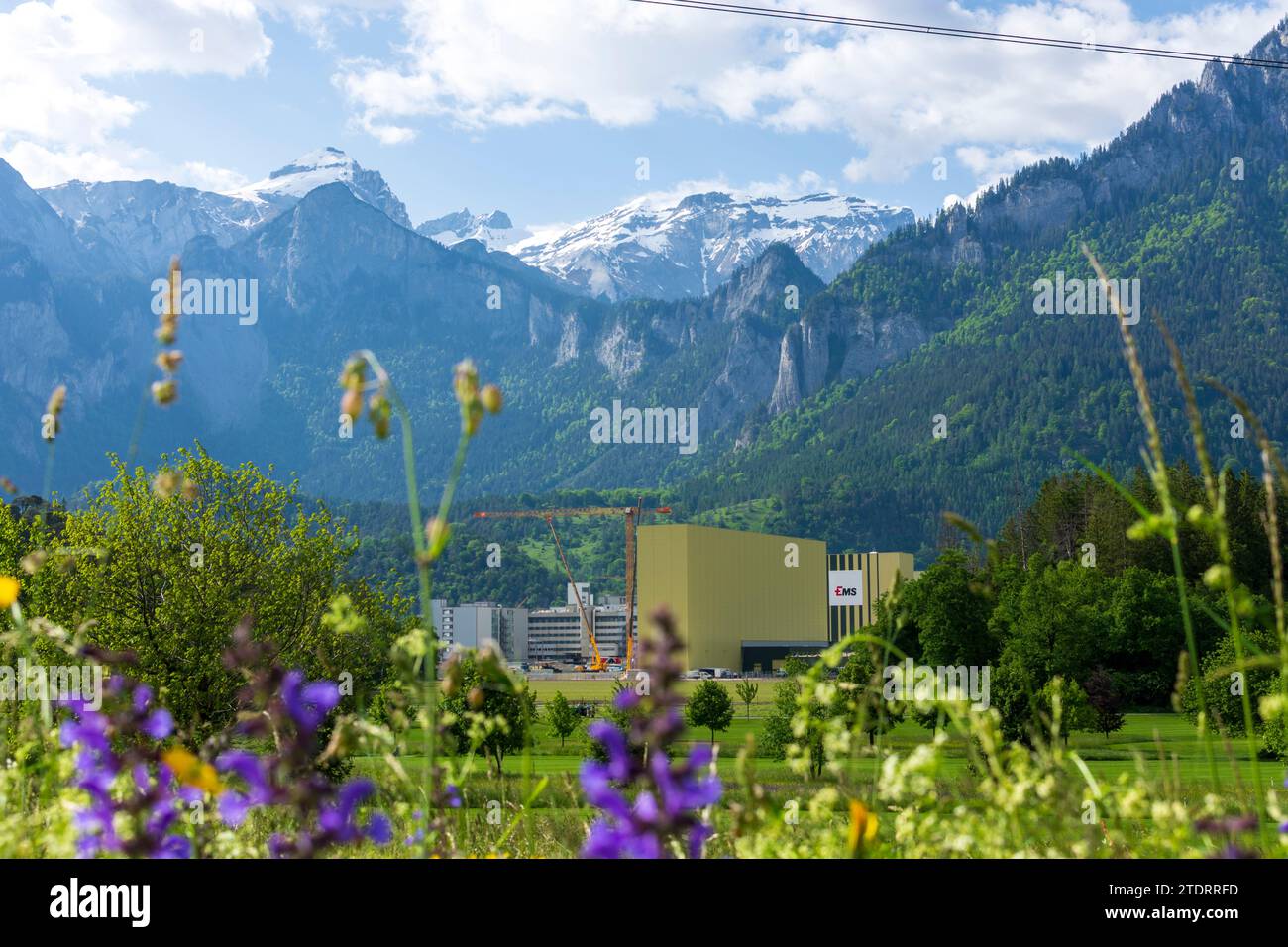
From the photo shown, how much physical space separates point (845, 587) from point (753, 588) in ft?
47.9

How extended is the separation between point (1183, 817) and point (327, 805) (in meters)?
1.20

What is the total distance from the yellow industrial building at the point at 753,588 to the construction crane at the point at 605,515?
32.1 feet

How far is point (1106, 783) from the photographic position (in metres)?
2.03

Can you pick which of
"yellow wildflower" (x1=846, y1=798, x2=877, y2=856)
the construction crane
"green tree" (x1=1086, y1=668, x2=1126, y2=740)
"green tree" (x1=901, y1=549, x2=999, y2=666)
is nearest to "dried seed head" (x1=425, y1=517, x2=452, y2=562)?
"yellow wildflower" (x1=846, y1=798, x2=877, y2=856)

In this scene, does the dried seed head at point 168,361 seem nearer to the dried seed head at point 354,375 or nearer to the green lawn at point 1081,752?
the dried seed head at point 354,375

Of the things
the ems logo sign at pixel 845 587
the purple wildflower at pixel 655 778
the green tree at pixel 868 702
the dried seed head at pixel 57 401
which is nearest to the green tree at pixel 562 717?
the green tree at pixel 868 702

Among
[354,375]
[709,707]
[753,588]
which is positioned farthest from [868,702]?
[753,588]

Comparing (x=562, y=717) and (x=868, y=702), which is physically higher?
(x=868, y=702)

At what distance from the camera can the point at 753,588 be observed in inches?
4606

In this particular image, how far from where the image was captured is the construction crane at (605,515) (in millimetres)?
129375

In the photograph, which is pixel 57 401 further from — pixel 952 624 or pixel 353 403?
pixel 952 624

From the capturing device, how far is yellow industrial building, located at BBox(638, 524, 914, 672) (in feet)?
329
